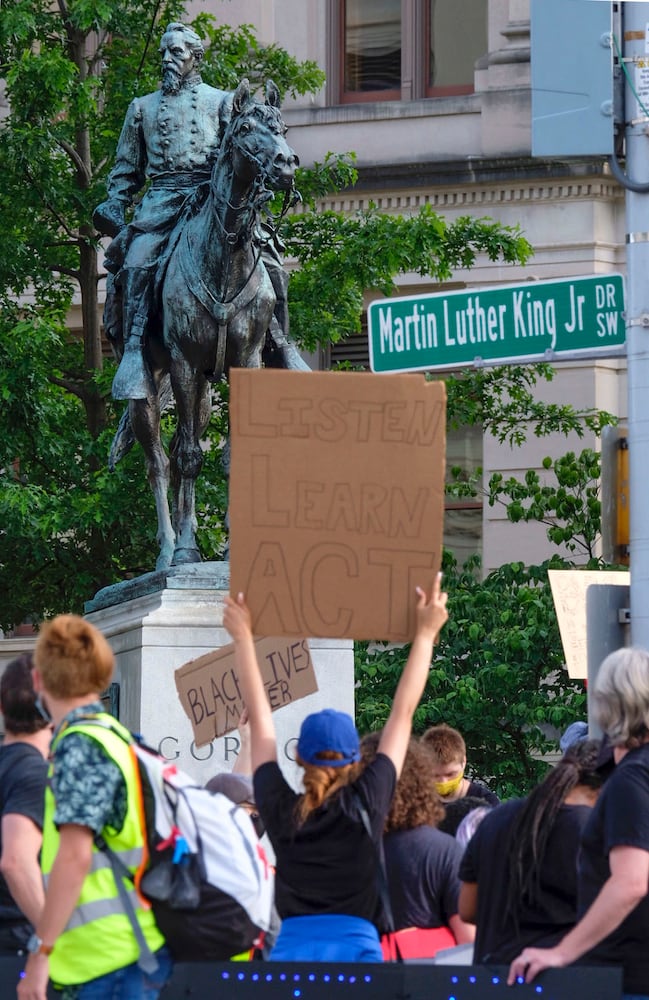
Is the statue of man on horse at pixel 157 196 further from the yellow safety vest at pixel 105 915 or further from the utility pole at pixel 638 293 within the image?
the yellow safety vest at pixel 105 915

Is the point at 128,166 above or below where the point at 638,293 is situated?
above

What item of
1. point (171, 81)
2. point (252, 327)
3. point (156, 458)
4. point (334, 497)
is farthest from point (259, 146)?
point (334, 497)

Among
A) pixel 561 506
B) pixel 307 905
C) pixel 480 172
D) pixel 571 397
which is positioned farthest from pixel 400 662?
pixel 307 905

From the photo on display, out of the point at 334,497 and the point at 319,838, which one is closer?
the point at 319,838

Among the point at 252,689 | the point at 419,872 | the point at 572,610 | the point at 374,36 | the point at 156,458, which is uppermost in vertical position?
the point at 374,36

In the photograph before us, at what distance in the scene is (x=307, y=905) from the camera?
5.66 metres

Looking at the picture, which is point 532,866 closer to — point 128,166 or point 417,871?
point 417,871

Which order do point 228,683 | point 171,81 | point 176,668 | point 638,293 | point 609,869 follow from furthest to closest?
point 171,81 < point 176,668 < point 228,683 < point 638,293 < point 609,869

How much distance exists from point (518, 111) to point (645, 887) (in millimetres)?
20185

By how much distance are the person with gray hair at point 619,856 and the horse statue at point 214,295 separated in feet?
20.3

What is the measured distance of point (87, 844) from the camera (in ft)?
16.4

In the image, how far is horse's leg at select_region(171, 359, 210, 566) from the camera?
12359 mm

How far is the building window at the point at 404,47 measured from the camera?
83.8ft

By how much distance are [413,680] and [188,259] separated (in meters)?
6.77
